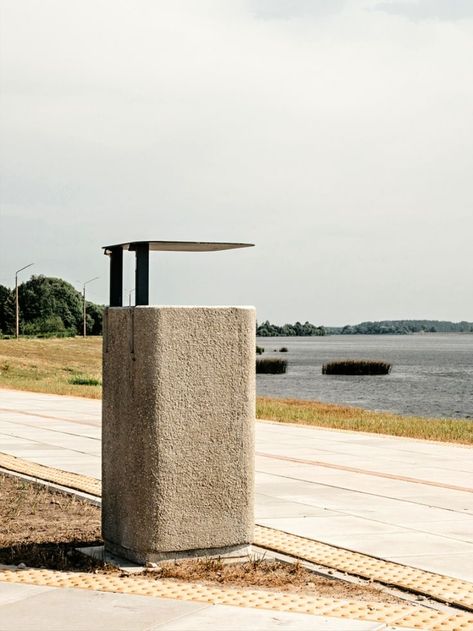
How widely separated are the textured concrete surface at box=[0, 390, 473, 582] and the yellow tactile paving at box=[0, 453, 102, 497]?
30 centimetres

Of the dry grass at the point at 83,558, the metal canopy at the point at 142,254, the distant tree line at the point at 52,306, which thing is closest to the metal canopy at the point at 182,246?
the metal canopy at the point at 142,254

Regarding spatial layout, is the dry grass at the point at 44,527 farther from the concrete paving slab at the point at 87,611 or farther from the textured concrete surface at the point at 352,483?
the textured concrete surface at the point at 352,483

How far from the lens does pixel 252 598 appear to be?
5.73 metres

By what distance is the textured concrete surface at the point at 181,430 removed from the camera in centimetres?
640

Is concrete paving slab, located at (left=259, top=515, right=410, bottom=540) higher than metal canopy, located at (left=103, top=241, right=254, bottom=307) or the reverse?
the reverse

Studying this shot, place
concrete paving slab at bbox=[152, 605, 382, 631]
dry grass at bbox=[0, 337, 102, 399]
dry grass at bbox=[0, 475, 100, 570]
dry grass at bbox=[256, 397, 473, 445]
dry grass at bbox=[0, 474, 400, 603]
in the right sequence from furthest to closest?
1. dry grass at bbox=[0, 337, 102, 399]
2. dry grass at bbox=[256, 397, 473, 445]
3. dry grass at bbox=[0, 475, 100, 570]
4. dry grass at bbox=[0, 474, 400, 603]
5. concrete paving slab at bbox=[152, 605, 382, 631]

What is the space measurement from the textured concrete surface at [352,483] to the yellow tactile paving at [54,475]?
0.30m

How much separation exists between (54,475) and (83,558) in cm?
415

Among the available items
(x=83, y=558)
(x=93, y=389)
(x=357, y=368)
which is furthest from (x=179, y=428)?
(x=357, y=368)

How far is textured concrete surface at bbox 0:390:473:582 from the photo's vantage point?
24.8 ft

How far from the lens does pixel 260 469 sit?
A: 1183cm

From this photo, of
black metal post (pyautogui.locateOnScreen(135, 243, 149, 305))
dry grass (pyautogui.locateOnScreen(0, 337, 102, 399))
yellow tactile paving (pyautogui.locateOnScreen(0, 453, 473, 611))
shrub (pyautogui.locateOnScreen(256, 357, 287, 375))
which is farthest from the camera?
shrub (pyautogui.locateOnScreen(256, 357, 287, 375))

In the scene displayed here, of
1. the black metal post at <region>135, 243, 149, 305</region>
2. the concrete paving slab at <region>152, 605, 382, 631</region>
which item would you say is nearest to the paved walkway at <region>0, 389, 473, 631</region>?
the concrete paving slab at <region>152, 605, 382, 631</region>

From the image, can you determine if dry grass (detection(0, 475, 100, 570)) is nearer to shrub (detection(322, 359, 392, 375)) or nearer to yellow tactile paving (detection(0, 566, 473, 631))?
yellow tactile paving (detection(0, 566, 473, 631))
